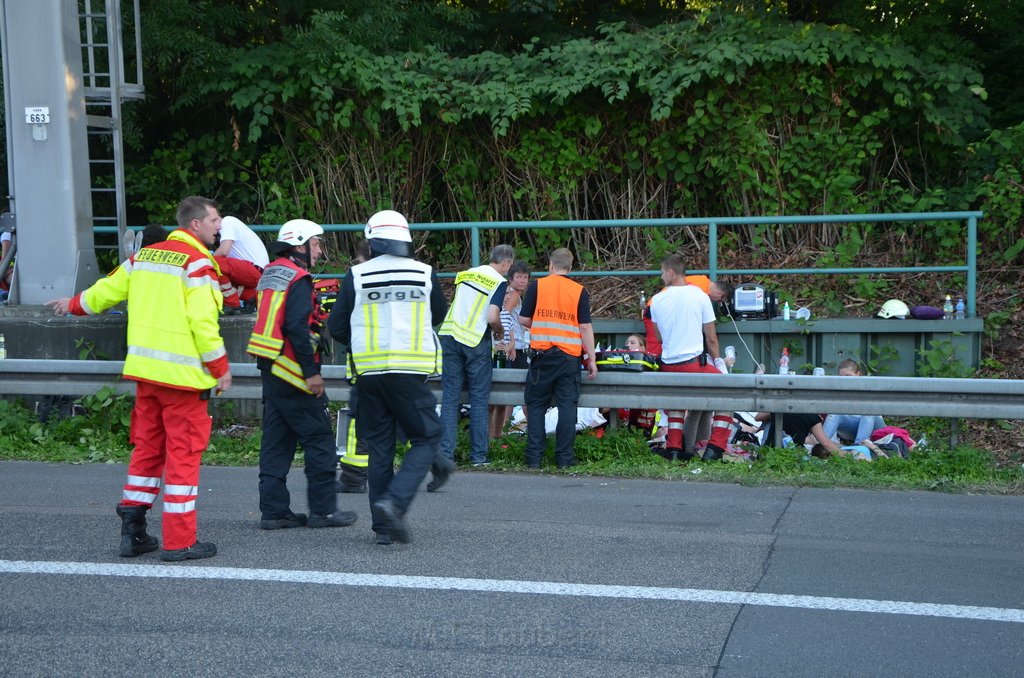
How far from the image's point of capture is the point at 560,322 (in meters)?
9.07

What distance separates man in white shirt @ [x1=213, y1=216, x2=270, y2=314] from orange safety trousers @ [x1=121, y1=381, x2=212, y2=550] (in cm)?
431

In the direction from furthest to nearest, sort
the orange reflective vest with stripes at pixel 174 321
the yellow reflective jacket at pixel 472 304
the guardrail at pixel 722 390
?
the yellow reflective jacket at pixel 472 304
the guardrail at pixel 722 390
the orange reflective vest with stripes at pixel 174 321

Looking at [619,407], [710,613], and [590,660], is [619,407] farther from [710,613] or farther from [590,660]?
[590,660]

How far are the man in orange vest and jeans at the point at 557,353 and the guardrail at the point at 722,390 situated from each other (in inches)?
→ 10.7

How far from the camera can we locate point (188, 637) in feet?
15.6

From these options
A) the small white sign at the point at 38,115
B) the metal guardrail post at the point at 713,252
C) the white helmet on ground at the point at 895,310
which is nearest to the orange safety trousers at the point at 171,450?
the small white sign at the point at 38,115

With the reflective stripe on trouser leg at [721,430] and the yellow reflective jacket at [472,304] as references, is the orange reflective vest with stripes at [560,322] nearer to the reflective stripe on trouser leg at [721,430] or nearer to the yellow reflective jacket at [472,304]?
the yellow reflective jacket at [472,304]

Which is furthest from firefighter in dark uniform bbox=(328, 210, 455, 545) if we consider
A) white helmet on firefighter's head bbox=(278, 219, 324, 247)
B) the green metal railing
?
the green metal railing

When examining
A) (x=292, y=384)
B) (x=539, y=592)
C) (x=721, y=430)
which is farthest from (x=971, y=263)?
(x=539, y=592)

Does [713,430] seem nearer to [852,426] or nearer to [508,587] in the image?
[852,426]

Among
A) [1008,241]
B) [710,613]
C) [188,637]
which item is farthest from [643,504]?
[1008,241]

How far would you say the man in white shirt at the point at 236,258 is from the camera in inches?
401

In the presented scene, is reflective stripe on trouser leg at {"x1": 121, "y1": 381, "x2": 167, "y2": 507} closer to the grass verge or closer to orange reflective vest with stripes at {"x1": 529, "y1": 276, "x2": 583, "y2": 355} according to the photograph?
the grass verge

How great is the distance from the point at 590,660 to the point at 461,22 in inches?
456
